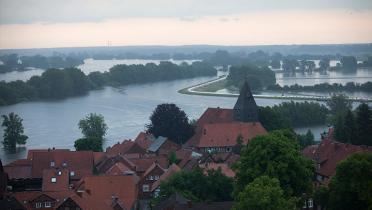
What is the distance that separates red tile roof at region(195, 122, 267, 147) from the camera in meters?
34.1

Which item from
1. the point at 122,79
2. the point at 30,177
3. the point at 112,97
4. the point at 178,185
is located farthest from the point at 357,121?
the point at 122,79

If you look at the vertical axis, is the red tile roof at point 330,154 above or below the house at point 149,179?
above

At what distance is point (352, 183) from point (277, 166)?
98.8 inches

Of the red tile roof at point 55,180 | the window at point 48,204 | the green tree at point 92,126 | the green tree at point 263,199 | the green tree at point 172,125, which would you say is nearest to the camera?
the green tree at point 263,199

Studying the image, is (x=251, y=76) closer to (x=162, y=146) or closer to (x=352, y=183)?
(x=162, y=146)

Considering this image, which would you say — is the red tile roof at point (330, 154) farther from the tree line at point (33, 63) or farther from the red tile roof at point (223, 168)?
the tree line at point (33, 63)

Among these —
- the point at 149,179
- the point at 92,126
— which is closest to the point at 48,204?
the point at 149,179

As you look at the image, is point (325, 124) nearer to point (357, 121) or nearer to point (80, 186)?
point (357, 121)

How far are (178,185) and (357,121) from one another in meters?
13.6

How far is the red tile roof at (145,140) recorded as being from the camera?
35.4m

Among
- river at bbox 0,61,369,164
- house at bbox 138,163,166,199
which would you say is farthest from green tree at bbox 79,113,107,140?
house at bbox 138,163,166,199

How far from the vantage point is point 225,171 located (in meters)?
25.1

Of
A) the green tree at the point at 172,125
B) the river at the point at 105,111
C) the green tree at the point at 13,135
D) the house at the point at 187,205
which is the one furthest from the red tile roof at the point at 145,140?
the house at the point at 187,205

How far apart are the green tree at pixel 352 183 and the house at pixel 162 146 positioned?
1461cm
